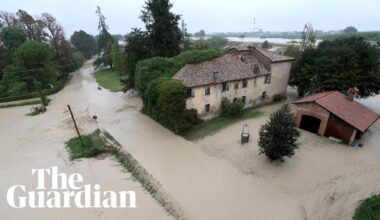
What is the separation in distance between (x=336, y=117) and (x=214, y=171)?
39.4 feet

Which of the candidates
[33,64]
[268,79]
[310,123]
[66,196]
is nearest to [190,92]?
[268,79]

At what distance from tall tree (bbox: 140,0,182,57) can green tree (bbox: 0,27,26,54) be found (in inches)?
1272

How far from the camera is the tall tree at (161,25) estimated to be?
3136cm

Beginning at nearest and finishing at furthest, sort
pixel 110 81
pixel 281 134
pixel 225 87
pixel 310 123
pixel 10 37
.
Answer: pixel 281 134 < pixel 310 123 < pixel 225 87 < pixel 10 37 < pixel 110 81

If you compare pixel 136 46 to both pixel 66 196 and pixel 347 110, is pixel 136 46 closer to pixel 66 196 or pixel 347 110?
pixel 66 196

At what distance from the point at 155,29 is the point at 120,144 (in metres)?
17.8

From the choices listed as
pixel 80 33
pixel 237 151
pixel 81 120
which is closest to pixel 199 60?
pixel 237 151

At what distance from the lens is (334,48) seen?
26.8m

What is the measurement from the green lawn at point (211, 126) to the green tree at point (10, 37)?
45.7 meters

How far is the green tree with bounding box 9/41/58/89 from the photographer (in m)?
40.3

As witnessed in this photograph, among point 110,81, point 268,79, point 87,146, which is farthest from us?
point 110,81

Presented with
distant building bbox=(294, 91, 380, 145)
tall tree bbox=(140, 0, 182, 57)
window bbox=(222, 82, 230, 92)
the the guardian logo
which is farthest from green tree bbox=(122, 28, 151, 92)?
distant building bbox=(294, 91, 380, 145)

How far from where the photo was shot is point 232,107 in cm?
2516

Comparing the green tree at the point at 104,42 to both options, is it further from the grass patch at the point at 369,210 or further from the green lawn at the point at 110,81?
the grass patch at the point at 369,210
